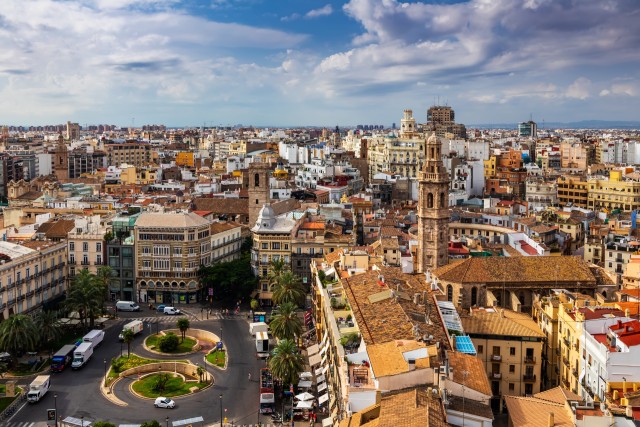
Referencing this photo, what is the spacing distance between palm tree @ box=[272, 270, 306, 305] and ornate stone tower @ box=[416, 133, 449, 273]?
13419mm

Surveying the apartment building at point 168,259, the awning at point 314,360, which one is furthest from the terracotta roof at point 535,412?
the apartment building at point 168,259

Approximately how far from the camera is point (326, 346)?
5806 centimetres

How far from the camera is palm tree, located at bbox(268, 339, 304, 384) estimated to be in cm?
5719

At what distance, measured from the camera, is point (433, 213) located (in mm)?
73938

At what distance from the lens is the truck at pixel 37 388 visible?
57344mm

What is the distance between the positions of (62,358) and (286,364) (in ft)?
70.8

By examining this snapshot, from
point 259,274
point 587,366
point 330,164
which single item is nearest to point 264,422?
point 587,366

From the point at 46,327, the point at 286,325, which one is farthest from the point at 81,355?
the point at 286,325

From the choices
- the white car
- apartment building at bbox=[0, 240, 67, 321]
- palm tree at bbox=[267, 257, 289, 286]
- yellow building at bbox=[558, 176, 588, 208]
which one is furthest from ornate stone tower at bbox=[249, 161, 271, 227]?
yellow building at bbox=[558, 176, 588, 208]

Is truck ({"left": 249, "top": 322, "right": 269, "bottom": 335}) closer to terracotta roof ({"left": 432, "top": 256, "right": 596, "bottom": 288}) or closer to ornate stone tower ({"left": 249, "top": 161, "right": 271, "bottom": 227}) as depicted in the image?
terracotta roof ({"left": 432, "top": 256, "right": 596, "bottom": 288})

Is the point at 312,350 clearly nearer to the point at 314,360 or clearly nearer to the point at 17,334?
the point at 314,360

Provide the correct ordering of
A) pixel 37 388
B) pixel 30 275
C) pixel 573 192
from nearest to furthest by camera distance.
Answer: pixel 37 388 < pixel 30 275 < pixel 573 192

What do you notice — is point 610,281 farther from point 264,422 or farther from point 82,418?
point 82,418

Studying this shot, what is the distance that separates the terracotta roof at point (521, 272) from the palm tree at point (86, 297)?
34608 mm
